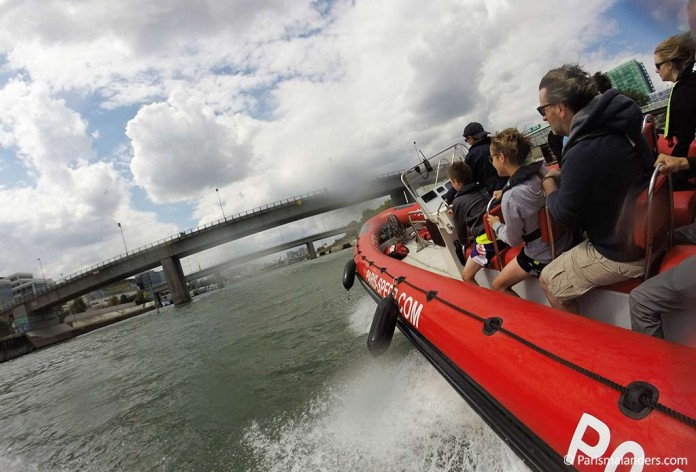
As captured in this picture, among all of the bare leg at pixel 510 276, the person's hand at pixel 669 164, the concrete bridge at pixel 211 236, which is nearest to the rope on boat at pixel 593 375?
the bare leg at pixel 510 276

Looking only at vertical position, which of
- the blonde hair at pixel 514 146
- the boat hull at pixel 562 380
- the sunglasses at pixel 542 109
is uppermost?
Answer: the sunglasses at pixel 542 109

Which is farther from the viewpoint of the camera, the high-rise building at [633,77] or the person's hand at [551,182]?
the person's hand at [551,182]

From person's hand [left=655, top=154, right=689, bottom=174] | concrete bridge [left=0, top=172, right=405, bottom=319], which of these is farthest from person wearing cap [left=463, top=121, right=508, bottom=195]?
concrete bridge [left=0, top=172, right=405, bottom=319]

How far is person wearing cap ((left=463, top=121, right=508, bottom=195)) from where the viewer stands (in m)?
3.56

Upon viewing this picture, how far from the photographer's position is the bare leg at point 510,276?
263cm

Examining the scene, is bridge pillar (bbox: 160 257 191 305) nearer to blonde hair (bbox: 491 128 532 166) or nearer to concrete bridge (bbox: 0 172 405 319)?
concrete bridge (bbox: 0 172 405 319)

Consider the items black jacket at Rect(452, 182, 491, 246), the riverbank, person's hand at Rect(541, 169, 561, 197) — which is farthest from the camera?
the riverbank

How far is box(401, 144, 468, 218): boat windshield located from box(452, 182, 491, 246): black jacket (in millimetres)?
1550

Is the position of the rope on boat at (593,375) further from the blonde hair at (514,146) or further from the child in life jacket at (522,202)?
the blonde hair at (514,146)

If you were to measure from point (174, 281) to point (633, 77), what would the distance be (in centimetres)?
4435

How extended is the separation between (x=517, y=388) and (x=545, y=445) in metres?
0.26

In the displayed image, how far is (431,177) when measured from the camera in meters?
5.59

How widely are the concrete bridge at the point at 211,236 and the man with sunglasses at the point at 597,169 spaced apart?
3641 cm

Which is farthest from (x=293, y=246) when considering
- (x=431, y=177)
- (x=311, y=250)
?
(x=431, y=177)
